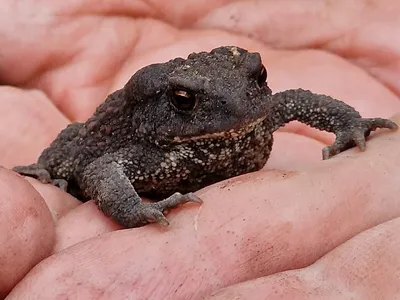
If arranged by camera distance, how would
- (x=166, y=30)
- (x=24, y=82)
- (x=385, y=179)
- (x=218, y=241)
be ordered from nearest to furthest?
1. (x=218, y=241)
2. (x=385, y=179)
3. (x=24, y=82)
4. (x=166, y=30)

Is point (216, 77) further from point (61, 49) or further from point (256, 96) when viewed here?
point (61, 49)

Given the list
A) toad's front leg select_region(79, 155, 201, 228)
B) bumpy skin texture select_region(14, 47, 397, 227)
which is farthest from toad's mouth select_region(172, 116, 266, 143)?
toad's front leg select_region(79, 155, 201, 228)

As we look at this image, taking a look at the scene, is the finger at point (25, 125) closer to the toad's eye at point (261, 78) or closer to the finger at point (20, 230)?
the finger at point (20, 230)

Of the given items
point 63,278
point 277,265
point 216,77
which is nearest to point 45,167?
point 216,77

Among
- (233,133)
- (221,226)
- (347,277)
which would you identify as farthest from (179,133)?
(347,277)

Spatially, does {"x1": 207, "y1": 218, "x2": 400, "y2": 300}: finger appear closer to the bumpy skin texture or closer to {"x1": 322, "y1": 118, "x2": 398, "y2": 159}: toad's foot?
the bumpy skin texture

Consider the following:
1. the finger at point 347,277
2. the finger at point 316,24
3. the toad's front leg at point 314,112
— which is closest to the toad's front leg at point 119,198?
the finger at point 347,277

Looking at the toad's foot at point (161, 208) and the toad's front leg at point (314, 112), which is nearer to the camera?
the toad's foot at point (161, 208)
